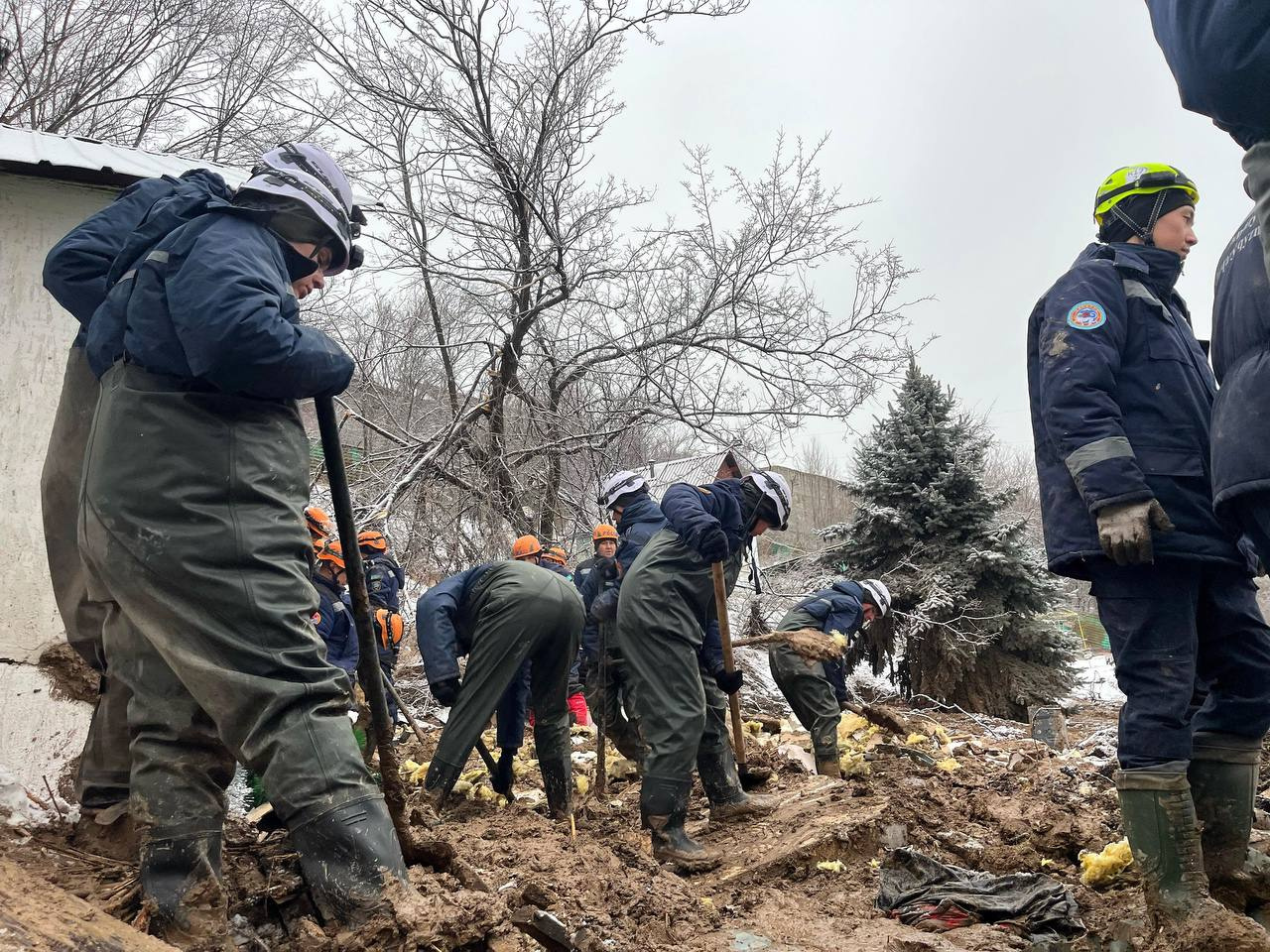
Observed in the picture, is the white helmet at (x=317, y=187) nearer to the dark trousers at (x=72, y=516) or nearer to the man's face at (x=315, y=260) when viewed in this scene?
the man's face at (x=315, y=260)

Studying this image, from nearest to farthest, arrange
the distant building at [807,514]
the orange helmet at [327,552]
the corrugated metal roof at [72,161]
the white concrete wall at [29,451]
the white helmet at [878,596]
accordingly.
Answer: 1. the white concrete wall at [29,451]
2. the corrugated metal roof at [72,161]
3. the orange helmet at [327,552]
4. the white helmet at [878,596]
5. the distant building at [807,514]

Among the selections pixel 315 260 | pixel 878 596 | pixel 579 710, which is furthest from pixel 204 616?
pixel 579 710

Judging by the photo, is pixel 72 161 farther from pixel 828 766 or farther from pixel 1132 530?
pixel 828 766

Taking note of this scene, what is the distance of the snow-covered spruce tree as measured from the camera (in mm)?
13000

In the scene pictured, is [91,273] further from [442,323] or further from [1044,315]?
[442,323]

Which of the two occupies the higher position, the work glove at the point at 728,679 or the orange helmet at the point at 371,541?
the orange helmet at the point at 371,541

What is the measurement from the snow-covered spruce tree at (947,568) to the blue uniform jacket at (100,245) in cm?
1086

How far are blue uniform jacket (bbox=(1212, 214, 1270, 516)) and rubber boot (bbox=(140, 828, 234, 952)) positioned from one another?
2691mm

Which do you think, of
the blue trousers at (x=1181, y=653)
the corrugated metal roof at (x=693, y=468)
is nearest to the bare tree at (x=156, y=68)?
the corrugated metal roof at (x=693, y=468)

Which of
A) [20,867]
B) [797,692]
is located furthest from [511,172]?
[20,867]

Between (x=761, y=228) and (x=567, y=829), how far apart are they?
8382 millimetres

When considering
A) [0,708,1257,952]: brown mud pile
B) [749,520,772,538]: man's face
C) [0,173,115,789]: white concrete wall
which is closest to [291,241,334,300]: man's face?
[0,708,1257,952]: brown mud pile

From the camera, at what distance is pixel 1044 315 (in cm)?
331

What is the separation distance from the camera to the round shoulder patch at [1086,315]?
10.4 ft
